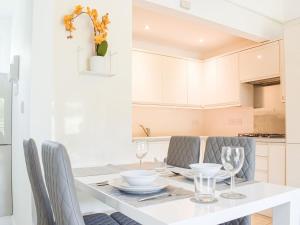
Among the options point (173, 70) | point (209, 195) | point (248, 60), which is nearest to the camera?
point (209, 195)

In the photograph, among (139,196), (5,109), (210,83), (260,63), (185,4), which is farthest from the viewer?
(210,83)

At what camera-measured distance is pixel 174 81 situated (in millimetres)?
4164

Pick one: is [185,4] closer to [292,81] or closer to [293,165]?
[292,81]

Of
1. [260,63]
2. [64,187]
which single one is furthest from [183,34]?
[64,187]

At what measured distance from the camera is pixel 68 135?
2.13 m

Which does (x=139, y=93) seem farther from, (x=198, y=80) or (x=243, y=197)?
(x=243, y=197)

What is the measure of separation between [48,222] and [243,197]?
0.95 m

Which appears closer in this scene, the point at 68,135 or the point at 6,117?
the point at 68,135

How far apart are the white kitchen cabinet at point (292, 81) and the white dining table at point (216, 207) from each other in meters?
1.92

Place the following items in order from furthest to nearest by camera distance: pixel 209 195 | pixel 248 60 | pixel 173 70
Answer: pixel 173 70
pixel 248 60
pixel 209 195

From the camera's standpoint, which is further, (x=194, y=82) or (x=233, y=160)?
(x=194, y=82)

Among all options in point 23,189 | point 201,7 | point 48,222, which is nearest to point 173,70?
point 201,7

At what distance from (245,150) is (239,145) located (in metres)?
0.07

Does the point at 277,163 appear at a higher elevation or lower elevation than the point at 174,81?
lower
